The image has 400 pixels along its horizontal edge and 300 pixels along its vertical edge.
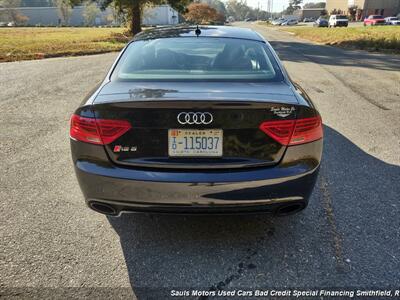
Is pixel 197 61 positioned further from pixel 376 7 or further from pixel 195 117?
pixel 376 7

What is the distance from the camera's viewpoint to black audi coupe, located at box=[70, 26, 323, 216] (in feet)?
7.52

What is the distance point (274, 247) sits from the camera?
2707 mm

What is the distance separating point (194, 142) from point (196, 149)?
0.05m

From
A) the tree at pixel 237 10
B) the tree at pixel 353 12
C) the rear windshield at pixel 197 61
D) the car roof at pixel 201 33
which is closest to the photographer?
the rear windshield at pixel 197 61

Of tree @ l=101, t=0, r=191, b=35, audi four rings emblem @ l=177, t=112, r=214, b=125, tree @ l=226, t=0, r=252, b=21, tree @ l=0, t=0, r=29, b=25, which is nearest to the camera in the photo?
audi four rings emblem @ l=177, t=112, r=214, b=125

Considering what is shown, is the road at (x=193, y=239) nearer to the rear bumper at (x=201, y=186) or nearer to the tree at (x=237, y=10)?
the rear bumper at (x=201, y=186)

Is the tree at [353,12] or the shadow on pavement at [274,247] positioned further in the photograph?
the tree at [353,12]

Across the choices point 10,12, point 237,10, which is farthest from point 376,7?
point 237,10

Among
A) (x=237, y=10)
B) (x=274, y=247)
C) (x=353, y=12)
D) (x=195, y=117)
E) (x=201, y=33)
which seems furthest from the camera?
(x=237, y=10)

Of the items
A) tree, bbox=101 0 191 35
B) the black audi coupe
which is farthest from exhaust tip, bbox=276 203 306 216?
tree, bbox=101 0 191 35

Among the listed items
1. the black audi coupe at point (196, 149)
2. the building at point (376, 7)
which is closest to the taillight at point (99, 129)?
the black audi coupe at point (196, 149)

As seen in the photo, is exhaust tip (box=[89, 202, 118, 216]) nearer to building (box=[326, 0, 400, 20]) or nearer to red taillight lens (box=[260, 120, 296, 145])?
red taillight lens (box=[260, 120, 296, 145])

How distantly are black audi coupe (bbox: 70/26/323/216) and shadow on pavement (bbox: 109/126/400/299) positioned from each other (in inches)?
15.7

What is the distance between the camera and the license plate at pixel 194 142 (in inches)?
90.3
